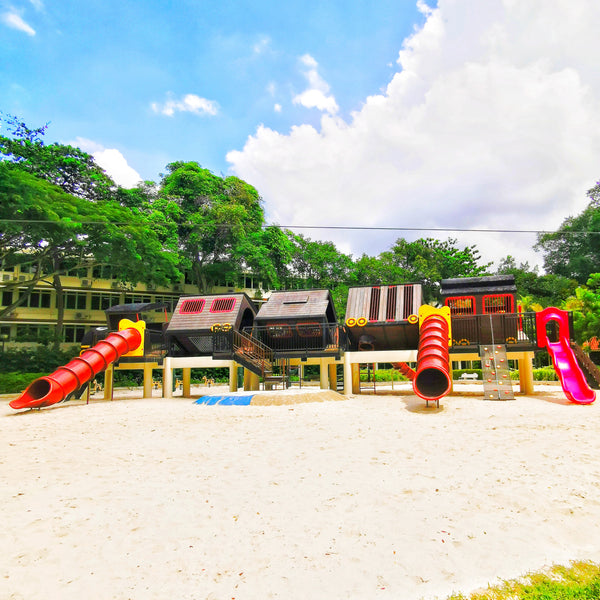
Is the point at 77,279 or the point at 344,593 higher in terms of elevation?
the point at 77,279

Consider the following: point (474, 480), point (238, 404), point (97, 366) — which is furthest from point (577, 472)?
point (97, 366)

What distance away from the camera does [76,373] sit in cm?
1744

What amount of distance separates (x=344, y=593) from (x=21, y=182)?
86.9 ft

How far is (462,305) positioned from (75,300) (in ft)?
122

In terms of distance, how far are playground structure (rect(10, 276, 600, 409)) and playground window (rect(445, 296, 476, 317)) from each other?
1.8 inches

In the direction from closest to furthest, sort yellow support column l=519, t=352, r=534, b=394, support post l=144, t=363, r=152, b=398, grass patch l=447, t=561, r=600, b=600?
grass patch l=447, t=561, r=600, b=600, yellow support column l=519, t=352, r=534, b=394, support post l=144, t=363, r=152, b=398

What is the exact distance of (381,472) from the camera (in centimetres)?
774

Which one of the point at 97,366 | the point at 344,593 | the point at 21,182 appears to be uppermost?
the point at 21,182

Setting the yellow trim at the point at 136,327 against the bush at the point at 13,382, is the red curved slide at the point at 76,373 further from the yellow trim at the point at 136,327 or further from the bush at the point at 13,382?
the bush at the point at 13,382

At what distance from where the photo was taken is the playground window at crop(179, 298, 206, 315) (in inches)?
888

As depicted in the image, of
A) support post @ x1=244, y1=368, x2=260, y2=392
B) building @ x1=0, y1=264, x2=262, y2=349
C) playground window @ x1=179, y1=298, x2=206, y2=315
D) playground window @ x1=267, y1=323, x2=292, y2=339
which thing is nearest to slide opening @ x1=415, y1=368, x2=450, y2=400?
playground window @ x1=267, y1=323, x2=292, y2=339

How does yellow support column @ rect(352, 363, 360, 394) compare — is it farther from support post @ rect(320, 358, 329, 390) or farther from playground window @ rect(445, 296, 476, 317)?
playground window @ rect(445, 296, 476, 317)

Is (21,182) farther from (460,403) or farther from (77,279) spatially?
(460,403)

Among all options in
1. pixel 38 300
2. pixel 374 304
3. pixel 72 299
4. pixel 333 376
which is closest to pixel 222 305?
pixel 374 304
